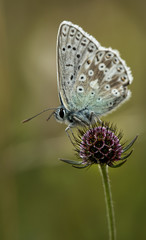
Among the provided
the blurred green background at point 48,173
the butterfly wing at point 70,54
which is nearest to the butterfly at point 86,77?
the butterfly wing at point 70,54

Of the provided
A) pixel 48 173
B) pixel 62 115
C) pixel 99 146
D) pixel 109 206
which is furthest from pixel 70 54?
pixel 109 206

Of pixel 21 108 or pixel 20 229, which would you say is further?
pixel 21 108

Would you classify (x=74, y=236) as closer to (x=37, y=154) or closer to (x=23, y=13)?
(x=37, y=154)

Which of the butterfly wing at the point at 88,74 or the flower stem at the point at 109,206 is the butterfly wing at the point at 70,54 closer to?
the butterfly wing at the point at 88,74

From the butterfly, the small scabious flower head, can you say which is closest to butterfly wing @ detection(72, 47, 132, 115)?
the butterfly

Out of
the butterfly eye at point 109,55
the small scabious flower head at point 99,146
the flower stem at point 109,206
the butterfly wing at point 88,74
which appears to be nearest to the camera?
the flower stem at point 109,206

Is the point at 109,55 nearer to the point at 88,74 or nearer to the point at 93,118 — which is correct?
the point at 88,74

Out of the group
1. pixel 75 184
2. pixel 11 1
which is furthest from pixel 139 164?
Answer: pixel 11 1

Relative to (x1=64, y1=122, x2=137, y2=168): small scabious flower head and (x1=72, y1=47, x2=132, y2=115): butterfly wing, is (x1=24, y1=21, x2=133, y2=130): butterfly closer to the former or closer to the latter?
(x1=72, y1=47, x2=132, y2=115): butterfly wing
